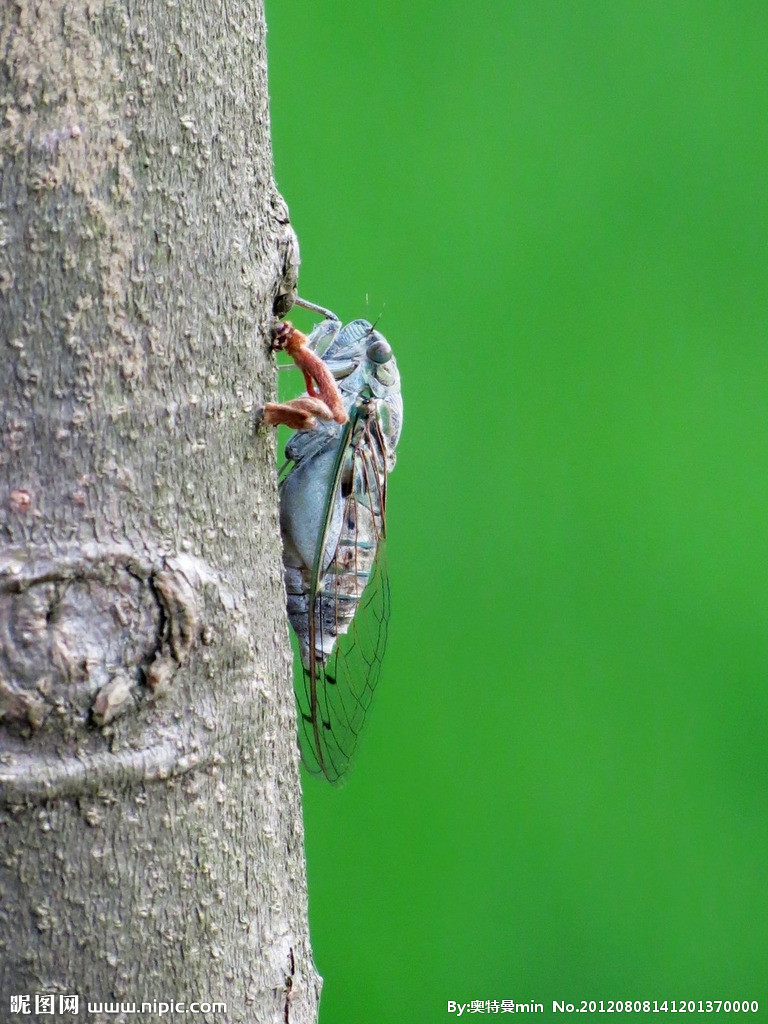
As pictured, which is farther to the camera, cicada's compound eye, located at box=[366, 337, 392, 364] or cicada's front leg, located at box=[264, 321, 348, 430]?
cicada's compound eye, located at box=[366, 337, 392, 364]

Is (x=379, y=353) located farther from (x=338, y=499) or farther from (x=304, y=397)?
(x=304, y=397)

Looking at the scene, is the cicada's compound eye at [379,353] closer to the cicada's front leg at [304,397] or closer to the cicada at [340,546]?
the cicada at [340,546]

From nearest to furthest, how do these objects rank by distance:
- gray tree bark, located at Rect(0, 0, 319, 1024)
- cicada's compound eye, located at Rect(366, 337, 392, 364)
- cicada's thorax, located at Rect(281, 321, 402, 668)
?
1. gray tree bark, located at Rect(0, 0, 319, 1024)
2. cicada's thorax, located at Rect(281, 321, 402, 668)
3. cicada's compound eye, located at Rect(366, 337, 392, 364)

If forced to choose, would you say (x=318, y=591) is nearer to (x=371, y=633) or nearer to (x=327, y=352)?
(x=371, y=633)

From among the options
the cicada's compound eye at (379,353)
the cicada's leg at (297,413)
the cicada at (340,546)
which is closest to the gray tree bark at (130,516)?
the cicada's leg at (297,413)

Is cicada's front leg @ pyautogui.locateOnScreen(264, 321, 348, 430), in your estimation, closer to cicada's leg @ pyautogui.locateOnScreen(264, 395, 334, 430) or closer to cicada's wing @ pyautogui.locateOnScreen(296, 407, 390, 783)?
cicada's leg @ pyautogui.locateOnScreen(264, 395, 334, 430)

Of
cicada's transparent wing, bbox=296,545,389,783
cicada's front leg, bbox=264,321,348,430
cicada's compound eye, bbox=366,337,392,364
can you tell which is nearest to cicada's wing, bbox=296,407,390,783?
cicada's transparent wing, bbox=296,545,389,783

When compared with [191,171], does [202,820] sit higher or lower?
lower

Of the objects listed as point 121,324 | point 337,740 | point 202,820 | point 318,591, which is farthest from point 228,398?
point 337,740
